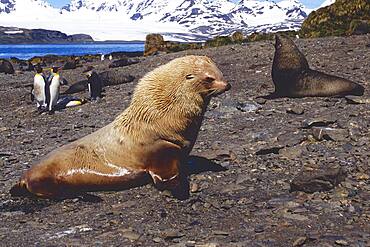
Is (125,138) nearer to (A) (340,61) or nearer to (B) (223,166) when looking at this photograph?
(B) (223,166)

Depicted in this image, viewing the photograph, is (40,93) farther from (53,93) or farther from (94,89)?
(94,89)

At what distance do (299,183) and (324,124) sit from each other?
180 cm

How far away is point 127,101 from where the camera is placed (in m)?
9.46

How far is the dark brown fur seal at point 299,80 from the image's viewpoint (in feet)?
24.1

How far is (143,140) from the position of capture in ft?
14.5

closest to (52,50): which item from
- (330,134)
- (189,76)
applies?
(330,134)

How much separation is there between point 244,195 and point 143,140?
890 millimetres

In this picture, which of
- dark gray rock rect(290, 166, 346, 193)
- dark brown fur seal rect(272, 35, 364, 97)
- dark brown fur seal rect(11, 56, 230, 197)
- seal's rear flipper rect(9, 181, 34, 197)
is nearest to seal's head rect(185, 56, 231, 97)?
dark brown fur seal rect(11, 56, 230, 197)

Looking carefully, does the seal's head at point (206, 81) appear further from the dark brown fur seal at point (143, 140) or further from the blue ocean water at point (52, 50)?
the blue ocean water at point (52, 50)

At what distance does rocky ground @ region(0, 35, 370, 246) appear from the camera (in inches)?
134

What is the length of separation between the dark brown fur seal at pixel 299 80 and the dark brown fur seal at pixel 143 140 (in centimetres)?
326

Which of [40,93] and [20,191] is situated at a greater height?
[20,191]

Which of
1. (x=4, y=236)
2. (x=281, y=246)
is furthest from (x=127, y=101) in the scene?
(x=281, y=246)

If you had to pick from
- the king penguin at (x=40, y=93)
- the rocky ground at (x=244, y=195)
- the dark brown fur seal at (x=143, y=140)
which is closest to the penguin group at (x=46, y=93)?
the king penguin at (x=40, y=93)
